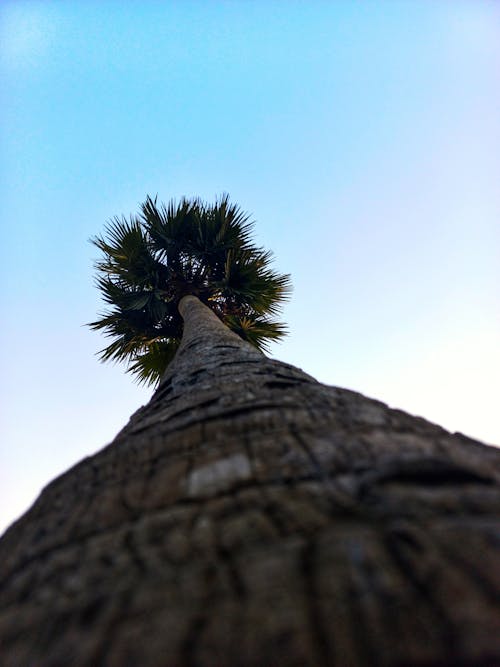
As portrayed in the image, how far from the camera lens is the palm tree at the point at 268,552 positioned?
63 centimetres

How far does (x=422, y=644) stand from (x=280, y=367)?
1.59 metres

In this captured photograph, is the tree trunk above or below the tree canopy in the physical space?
below

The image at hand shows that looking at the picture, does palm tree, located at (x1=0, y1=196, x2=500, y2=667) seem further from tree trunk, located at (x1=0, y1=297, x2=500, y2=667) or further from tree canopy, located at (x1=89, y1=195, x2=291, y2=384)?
tree canopy, located at (x1=89, y1=195, x2=291, y2=384)

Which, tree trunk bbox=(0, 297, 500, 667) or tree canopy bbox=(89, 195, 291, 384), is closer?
tree trunk bbox=(0, 297, 500, 667)

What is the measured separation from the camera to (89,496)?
1.21 metres

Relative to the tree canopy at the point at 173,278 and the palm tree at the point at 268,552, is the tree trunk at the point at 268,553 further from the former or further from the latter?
the tree canopy at the point at 173,278

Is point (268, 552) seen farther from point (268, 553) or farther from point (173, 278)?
point (173, 278)

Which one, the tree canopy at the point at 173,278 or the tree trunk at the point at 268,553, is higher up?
the tree canopy at the point at 173,278

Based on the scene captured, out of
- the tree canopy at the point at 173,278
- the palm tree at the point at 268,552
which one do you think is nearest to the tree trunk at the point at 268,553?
the palm tree at the point at 268,552

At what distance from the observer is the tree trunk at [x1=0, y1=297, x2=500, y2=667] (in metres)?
0.63

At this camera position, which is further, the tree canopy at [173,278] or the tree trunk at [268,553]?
the tree canopy at [173,278]

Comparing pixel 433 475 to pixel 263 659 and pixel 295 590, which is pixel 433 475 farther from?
pixel 263 659

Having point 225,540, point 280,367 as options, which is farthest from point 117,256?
point 225,540

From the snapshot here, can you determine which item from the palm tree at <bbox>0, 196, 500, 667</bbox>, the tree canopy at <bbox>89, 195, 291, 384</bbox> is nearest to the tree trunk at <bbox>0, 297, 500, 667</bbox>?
the palm tree at <bbox>0, 196, 500, 667</bbox>
